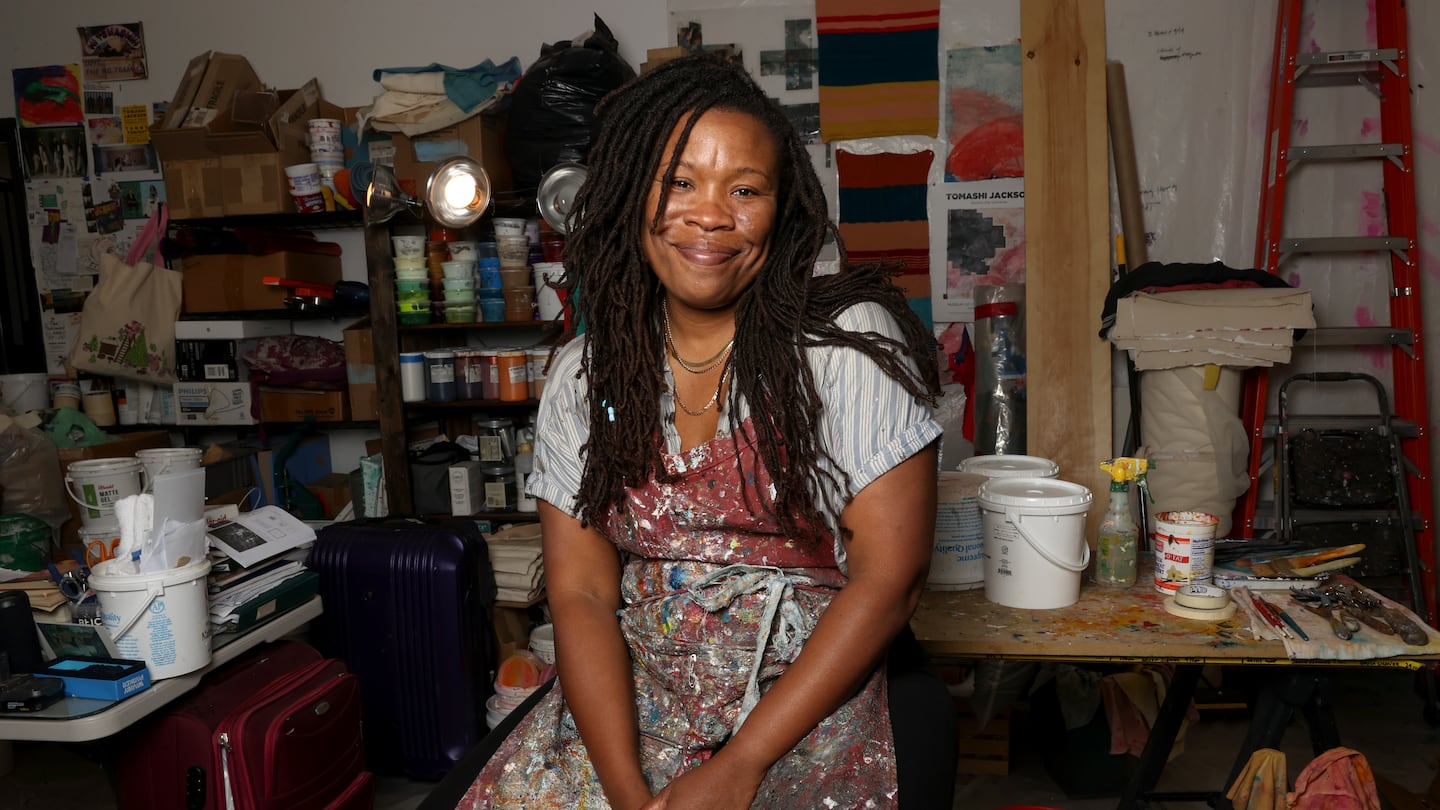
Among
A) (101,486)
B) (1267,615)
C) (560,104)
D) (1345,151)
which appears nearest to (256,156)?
(560,104)

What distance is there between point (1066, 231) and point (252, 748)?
2.69 m

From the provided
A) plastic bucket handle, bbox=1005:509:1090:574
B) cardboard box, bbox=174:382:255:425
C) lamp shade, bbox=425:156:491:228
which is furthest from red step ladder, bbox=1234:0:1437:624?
cardboard box, bbox=174:382:255:425

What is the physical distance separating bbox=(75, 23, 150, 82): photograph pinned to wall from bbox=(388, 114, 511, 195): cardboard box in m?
1.37

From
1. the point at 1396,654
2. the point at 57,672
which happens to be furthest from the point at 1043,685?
the point at 57,672

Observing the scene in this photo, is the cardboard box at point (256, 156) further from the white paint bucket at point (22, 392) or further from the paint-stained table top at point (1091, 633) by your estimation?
the paint-stained table top at point (1091, 633)

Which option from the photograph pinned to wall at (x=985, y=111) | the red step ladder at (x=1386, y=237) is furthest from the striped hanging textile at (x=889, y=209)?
the red step ladder at (x=1386, y=237)

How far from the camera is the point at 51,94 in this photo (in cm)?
398

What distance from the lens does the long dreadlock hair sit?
1.33 m

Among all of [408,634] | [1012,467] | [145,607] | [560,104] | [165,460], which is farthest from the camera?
[560,104]

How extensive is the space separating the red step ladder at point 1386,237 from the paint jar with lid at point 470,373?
8.59 ft

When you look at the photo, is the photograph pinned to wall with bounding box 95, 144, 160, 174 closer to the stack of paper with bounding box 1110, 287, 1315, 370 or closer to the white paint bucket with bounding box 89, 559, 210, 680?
the white paint bucket with bounding box 89, 559, 210, 680

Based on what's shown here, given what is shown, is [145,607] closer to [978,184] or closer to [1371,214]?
[978,184]

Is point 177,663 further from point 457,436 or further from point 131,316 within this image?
point 131,316

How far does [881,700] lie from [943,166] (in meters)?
2.61
